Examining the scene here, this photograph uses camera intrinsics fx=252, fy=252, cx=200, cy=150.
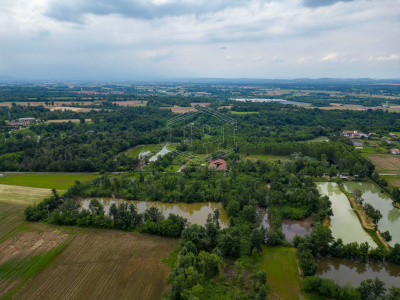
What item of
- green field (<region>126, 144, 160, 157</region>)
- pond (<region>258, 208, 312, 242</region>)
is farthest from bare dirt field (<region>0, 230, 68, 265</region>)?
green field (<region>126, 144, 160, 157</region>)

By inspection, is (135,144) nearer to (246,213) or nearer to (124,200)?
(124,200)

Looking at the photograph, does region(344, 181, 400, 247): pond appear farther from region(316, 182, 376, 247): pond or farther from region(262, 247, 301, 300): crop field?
region(262, 247, 301, 300): crop field

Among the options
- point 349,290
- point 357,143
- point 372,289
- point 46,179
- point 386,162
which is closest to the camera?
point 372,289

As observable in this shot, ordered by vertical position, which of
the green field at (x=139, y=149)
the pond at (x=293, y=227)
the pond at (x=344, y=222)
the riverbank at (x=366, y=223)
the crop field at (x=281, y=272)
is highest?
the riverbank at (x=366, y=223)

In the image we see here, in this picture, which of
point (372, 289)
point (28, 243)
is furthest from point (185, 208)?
point (372, 289)

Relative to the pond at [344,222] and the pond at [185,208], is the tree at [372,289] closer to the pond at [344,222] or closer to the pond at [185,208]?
the pond at [344,222]

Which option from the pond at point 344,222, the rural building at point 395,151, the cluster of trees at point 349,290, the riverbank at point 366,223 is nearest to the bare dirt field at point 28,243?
the cluster of trees at point 349,290

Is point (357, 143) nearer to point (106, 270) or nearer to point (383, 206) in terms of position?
point (383, 206)
